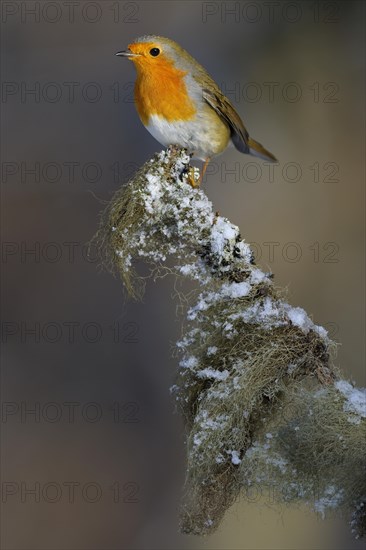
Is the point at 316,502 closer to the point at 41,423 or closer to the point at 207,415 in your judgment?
the point at 207,415

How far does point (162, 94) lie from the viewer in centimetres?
263

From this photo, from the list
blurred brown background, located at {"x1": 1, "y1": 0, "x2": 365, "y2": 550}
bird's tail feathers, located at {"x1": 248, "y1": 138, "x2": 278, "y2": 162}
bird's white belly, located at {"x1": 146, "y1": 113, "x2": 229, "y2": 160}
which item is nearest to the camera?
bird's white belly, located at {"x1": 146, "y1": 113, "x2": 229, "y2": 160}

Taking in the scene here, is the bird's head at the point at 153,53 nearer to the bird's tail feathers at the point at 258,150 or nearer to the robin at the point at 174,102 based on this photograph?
the robin at the point at 174,102

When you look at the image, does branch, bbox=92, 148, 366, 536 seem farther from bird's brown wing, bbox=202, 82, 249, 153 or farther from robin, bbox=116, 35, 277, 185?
bird's brown wing, bbox=202, 82, 249, 153

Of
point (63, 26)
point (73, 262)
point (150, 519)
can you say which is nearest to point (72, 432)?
point (150, 519)

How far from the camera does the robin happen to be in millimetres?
2607

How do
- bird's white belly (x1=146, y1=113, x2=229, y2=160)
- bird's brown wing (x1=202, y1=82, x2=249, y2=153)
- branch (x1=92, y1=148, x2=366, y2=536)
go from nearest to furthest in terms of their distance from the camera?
branch (x1=92, y1=148, x2=366, y2=536) < bird's white belly (x1=146, y1=113, x2=229, y2=160) < bird's brown wing (x1=202, y1=82, x2=249, y2=153)

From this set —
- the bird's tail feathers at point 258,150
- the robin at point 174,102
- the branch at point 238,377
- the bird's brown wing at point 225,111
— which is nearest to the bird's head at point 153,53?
the robin at point 174,102

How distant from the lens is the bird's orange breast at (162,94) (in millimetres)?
2613

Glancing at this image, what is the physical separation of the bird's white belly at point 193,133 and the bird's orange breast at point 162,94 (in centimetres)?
2

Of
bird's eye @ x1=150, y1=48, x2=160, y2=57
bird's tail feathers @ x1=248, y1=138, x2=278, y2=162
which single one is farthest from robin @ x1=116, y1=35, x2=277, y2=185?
bird's tail feathers @ x1=248, y1=138, x2=278, y2=162

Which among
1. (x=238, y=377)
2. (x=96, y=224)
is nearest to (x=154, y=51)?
(x=96, y=224)

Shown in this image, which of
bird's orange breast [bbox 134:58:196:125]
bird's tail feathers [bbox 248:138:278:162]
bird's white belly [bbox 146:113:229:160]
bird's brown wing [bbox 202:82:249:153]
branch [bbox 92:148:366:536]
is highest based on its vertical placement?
bird's tail feathers [bbox 248:138:278:162]

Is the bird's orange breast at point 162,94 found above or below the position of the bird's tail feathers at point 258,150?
below
